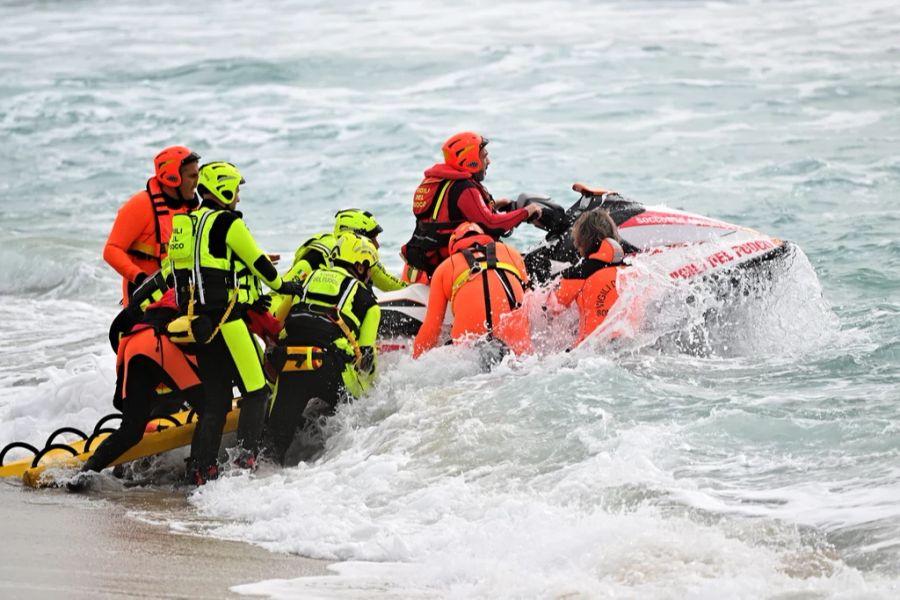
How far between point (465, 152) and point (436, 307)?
1256mm

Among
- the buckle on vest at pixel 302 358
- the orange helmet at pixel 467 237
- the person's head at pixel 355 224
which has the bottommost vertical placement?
the buckle on vest at pixel 302 358

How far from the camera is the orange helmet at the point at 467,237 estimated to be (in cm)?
820

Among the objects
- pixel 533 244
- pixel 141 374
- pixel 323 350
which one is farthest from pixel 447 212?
pixel 533 244

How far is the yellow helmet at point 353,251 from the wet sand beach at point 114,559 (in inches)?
75.7

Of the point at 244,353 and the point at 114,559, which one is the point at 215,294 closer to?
the point at 244,353

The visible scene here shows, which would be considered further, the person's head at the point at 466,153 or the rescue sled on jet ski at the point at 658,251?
the person's head at the point at 466,153

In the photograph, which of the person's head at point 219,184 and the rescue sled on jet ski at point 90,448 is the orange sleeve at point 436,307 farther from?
the person's head at point 219,184

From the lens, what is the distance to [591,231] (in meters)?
7.94

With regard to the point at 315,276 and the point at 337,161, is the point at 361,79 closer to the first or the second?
the point at 337,161

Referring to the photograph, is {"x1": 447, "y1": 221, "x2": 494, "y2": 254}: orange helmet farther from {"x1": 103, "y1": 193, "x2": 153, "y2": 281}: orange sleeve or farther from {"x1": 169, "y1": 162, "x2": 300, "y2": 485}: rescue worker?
{"x1": 103, "y1": 193, "x2": 153, "y2": 281}: orange sleeve

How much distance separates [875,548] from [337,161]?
15.6 metres

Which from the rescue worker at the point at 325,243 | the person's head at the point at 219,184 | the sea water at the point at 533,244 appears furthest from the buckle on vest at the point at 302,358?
the person's head at the point at 219,184

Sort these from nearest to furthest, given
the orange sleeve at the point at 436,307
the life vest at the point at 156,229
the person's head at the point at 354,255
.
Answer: the person's head at the point at 354,255 → the life vest at the point at 156,229 → the orange sleeve at the point at 436,307

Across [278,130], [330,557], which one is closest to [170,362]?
[330,557]
